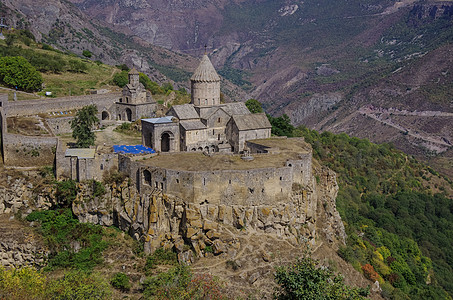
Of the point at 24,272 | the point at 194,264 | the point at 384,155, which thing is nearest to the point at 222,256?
the point at 194,264

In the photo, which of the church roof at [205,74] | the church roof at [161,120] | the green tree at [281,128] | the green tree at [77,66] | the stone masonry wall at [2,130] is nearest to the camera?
the stone masonry wall at [2,130]

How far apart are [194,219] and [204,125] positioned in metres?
15.7

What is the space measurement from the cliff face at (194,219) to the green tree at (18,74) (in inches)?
1176

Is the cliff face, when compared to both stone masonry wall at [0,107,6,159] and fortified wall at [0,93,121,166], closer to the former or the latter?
fortified wall at [0,93,121,166]

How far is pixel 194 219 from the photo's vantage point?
35.4 m

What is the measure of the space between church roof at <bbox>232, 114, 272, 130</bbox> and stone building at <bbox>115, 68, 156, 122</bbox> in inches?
687

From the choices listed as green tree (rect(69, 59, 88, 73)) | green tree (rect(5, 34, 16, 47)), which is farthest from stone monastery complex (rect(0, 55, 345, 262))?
green tree (rect(5, 34, 16, 47))

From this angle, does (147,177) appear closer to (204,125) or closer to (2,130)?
(204,125)

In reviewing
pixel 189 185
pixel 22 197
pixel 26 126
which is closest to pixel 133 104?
pixel 26 126

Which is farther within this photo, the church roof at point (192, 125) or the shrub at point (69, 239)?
the church roof at point (192, 125)

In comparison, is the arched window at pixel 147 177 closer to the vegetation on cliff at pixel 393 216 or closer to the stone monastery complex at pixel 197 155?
the stone monastery complex at pixel 197 155

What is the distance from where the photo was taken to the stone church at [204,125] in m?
47.4

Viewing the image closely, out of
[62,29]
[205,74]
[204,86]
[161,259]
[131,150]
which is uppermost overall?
[62,29]

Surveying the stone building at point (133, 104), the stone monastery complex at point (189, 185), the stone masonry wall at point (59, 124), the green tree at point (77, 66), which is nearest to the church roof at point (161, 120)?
the stone monastery complex at point (189, 185)
